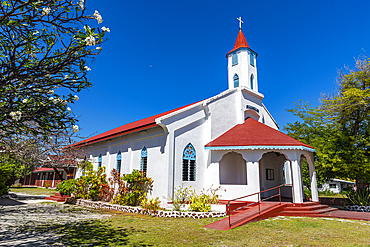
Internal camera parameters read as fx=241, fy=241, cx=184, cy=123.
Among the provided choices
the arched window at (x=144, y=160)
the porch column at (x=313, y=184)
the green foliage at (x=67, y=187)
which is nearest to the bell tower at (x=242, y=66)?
the porch column at (x=313, y=184)

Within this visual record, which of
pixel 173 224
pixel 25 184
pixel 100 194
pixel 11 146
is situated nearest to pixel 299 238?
pixel 173 224

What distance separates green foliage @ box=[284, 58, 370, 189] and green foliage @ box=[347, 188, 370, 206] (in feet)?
3.02

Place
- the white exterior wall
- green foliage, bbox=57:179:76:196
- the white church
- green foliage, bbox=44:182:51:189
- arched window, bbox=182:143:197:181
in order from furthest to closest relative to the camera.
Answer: green foliage, bbox=44:182:51:189
the white exterior wall
green foliage, bbox=57:179:76:196
arched window, bbox=182:143:197:181
the white church

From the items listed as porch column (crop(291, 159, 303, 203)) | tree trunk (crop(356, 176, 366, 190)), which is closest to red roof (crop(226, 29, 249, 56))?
porch column (crop(291, 159, 303, 203))

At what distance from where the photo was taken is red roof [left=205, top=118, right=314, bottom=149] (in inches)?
543

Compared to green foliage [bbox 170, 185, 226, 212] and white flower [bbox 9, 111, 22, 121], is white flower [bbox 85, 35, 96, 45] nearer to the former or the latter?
white flower [bbox 9, 111, 22, 121]

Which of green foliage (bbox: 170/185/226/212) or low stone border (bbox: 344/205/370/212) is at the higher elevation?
Result: green foliage (bbox: 170/185/226/212)

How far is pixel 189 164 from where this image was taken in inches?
562

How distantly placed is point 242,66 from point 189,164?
9.42 metres

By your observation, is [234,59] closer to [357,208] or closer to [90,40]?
[357,208]

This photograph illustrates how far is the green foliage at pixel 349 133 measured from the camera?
16422 millimetres

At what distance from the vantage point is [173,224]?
10.2m

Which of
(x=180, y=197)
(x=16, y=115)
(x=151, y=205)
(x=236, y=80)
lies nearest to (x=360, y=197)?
(x=236, y=80)

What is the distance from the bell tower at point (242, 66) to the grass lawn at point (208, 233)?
36.5ft
